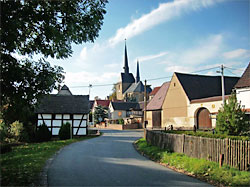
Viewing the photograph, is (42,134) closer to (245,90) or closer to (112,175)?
(112,175)

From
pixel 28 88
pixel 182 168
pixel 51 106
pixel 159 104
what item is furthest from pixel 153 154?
pixel 159 104

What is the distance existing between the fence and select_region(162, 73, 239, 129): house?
720 inches

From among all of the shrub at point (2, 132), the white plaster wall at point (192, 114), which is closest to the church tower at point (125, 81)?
the white plaster wall at point (192, 114)

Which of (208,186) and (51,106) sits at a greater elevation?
(51,106)

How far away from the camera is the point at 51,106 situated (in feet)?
96.2

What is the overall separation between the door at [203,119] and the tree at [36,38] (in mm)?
26377

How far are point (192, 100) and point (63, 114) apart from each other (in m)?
17.7

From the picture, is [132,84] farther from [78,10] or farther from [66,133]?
[78,10]

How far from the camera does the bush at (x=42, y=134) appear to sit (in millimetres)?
25781

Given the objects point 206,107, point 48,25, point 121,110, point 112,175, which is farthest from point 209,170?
point 121,110

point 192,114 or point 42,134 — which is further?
point 192,114

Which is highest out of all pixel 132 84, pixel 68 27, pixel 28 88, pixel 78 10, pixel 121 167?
pixel 132 84

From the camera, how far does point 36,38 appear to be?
8.12 metres

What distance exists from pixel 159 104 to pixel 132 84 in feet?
200
